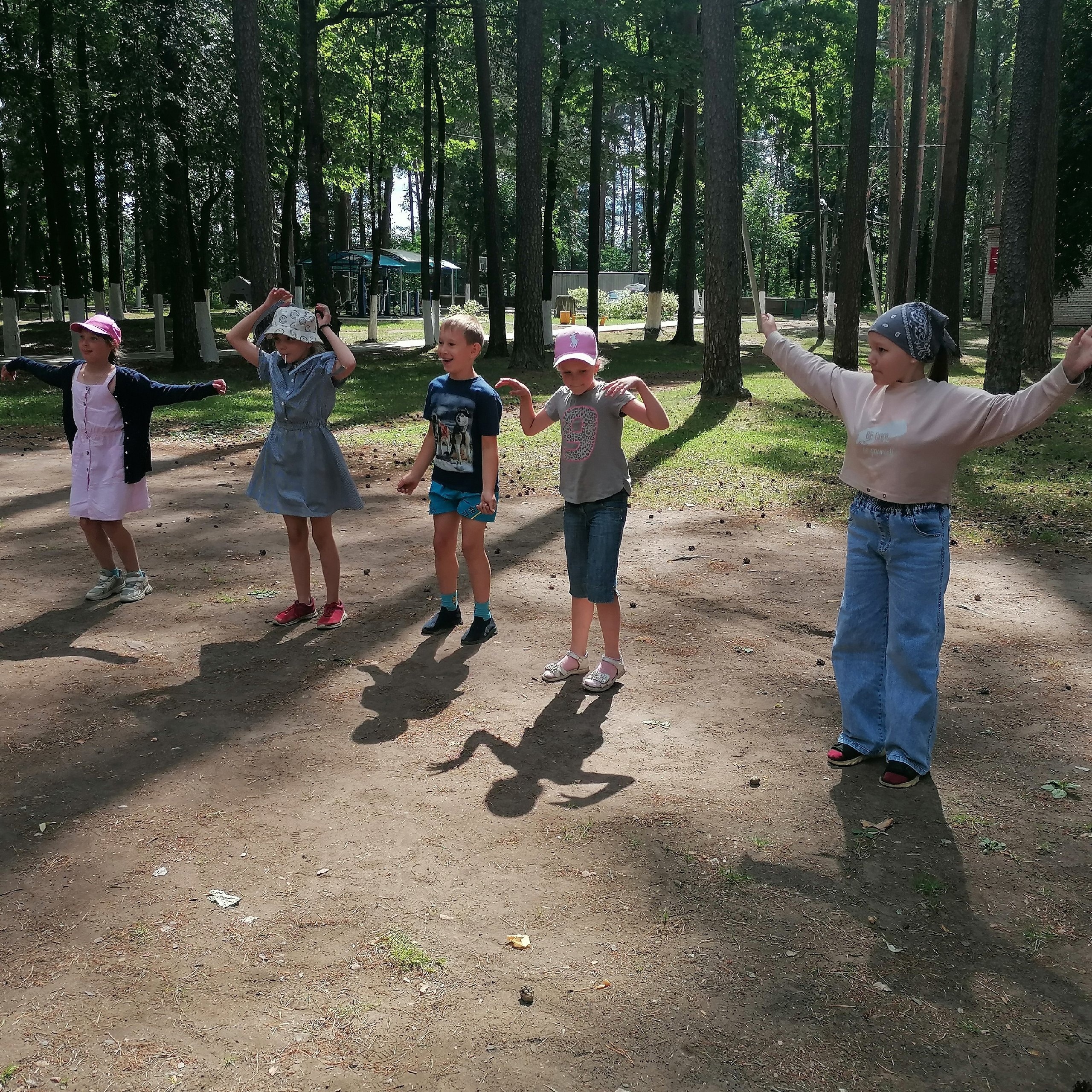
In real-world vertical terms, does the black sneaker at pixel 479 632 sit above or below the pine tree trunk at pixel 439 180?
below

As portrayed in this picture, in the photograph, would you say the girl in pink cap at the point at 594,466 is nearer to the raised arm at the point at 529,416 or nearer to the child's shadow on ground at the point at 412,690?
the raised arm at the point at 529,416

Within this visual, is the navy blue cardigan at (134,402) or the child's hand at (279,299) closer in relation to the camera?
the child's hand at (279,299)

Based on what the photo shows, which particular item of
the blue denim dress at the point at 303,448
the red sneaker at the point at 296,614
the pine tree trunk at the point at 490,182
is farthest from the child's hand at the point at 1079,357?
the pine tree trunk at the point at 490,182

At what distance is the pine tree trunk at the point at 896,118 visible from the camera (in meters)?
28.6

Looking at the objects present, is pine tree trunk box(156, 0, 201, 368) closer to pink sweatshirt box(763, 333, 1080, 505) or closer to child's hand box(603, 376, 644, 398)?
child's hand box(603, 376, 644, 398)

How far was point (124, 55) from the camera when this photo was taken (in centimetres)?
2061

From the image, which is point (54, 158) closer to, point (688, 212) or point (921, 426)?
point (688, 212)

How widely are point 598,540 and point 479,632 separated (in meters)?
1.26

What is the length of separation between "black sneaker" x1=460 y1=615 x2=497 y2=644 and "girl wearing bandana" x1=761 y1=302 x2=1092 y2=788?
7.80 ft

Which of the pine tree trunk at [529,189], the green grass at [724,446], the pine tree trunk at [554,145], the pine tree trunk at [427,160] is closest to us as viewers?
the green grass at [724,446]

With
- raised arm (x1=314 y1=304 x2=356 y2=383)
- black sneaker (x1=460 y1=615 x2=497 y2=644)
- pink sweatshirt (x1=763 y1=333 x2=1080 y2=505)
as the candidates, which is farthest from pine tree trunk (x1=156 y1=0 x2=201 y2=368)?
pink sweatshirt (x1=763 y1=333 x2=1080 y2=505)

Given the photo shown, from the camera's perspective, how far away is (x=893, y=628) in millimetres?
4438

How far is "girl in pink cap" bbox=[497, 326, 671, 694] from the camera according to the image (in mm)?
5426

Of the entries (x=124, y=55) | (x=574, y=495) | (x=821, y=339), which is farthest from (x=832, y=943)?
(x=821, y=339)
